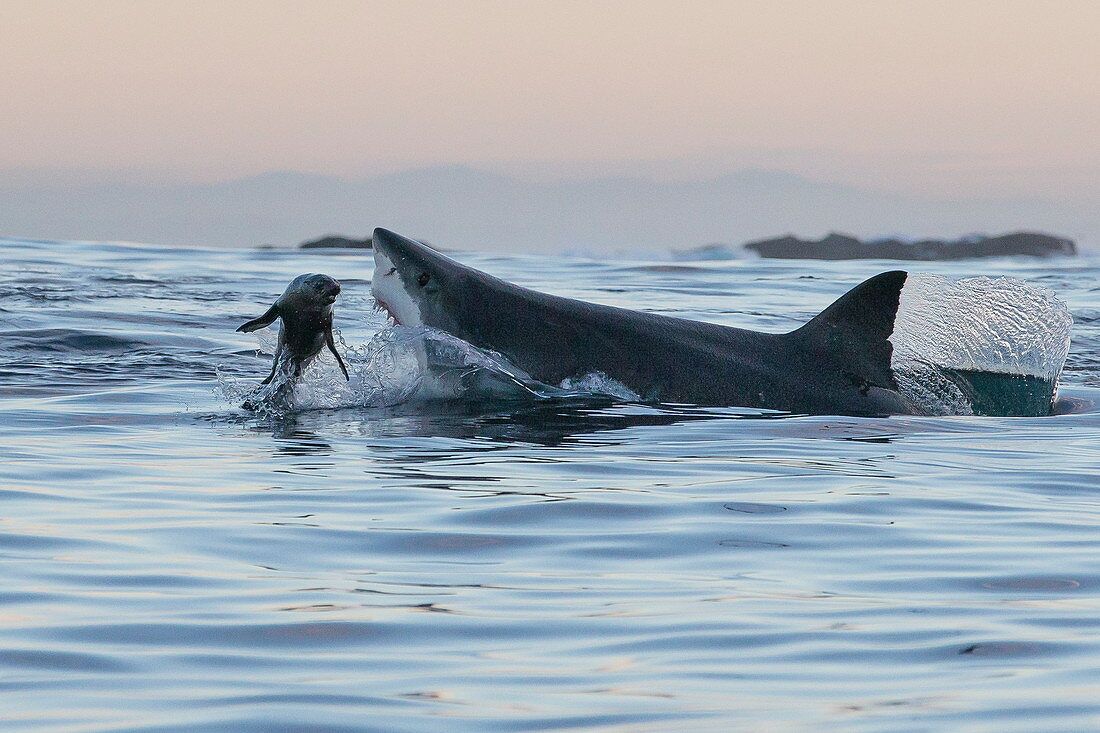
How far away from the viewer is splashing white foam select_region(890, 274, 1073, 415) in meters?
11.2

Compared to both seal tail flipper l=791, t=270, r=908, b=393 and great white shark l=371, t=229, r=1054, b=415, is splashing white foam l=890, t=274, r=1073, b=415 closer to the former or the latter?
seal tail flipper l=791, t=270, r=908, b=393

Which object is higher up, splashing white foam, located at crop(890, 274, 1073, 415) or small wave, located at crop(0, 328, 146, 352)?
splashing white foam, located at crop(890, 274, 1073, 415)

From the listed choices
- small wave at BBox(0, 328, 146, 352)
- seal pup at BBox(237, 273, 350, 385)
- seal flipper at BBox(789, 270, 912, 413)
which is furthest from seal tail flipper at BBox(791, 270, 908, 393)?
small wave at BBox(0, 328, 146, 352)

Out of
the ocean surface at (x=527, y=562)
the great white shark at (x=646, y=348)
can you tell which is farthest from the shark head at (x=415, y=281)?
the ocean surface at (x=527, y=562)

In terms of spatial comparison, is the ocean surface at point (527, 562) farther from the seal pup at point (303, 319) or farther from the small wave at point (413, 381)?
the seal pup at point (303, 319)

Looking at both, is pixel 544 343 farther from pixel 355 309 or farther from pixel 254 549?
pixel 355 309

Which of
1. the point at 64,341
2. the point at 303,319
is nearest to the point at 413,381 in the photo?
the point at 303,319

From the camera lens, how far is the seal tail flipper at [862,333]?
1020 centimetres

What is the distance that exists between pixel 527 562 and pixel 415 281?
15.6 feet

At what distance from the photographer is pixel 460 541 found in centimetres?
672

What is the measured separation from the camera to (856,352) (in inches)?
421

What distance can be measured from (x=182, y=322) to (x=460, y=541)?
11060 mm

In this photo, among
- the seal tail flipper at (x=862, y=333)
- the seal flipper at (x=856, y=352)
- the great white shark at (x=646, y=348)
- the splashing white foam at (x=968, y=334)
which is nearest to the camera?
the seal tail flipper at (x=862, y=333)

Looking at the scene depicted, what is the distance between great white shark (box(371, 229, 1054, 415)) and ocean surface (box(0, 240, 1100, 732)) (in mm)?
177
